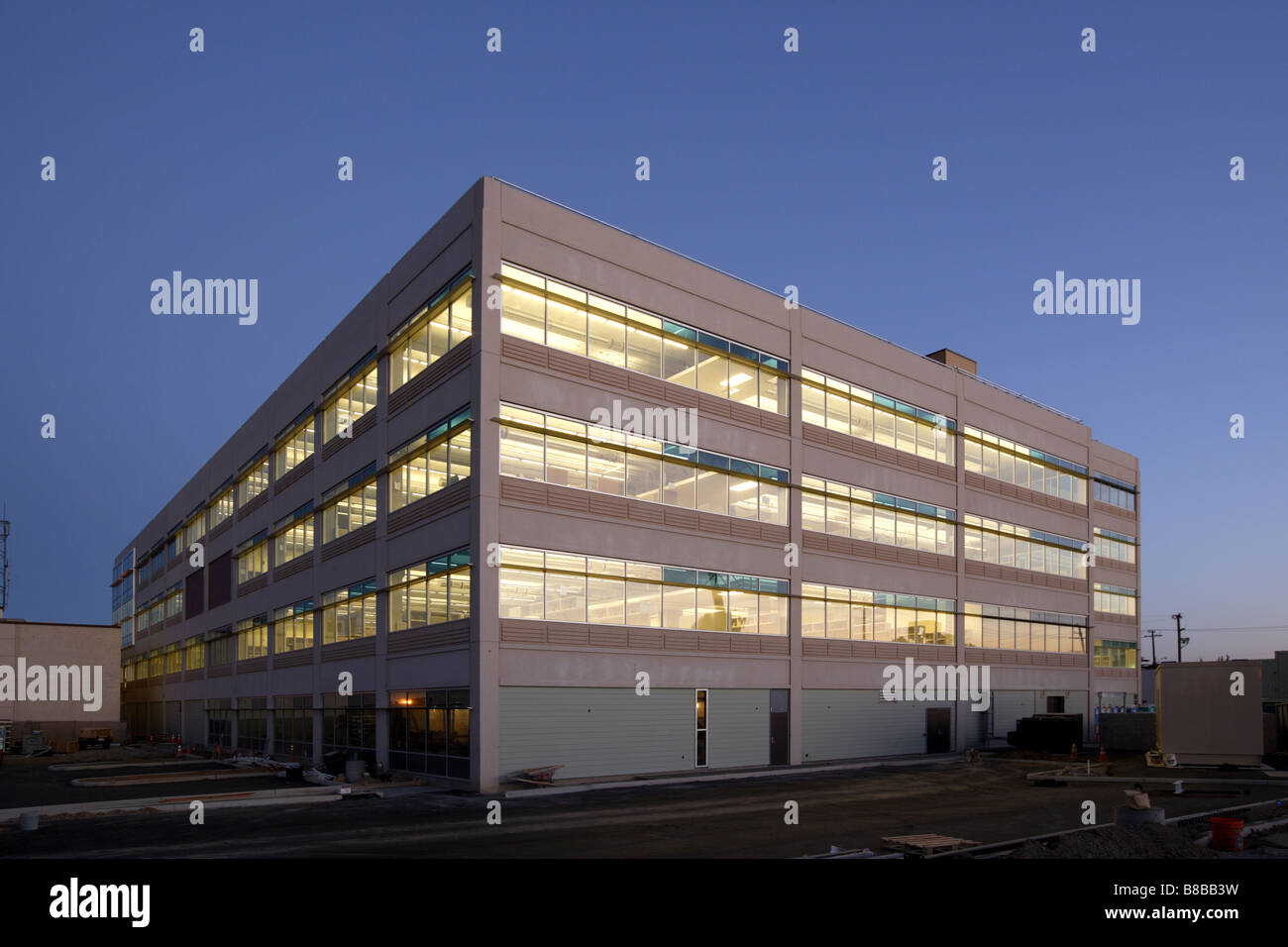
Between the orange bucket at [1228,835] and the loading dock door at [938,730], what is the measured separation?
3018 cm

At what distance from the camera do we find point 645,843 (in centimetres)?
1859

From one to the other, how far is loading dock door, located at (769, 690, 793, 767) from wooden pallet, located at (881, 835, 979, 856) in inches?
826

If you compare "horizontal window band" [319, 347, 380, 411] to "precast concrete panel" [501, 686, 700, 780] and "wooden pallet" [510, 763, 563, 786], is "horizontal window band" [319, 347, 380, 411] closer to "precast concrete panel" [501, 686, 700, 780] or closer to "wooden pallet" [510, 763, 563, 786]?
"precast concrete panel" [501, 686, 700, 780]

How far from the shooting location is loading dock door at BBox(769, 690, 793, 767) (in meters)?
38.9

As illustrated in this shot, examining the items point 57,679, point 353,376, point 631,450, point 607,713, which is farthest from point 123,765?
point 631,450

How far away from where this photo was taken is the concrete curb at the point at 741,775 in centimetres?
2888

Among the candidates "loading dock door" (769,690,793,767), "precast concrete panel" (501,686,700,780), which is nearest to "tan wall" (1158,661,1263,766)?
"loading dock door" (769,690,793,767)

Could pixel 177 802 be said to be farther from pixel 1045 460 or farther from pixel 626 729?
pixel 1045 460

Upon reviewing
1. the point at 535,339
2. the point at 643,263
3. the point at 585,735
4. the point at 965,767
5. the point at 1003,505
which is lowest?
the point at 965,767

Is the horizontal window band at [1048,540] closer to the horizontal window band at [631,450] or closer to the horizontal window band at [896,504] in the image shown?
the horizontal window band at [896,504]
